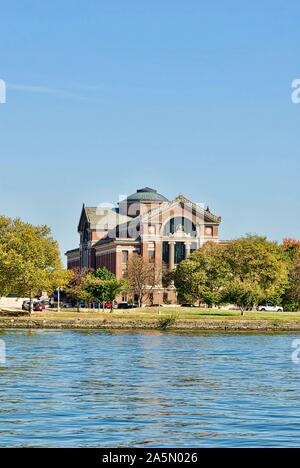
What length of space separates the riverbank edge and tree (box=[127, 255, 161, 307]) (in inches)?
1465

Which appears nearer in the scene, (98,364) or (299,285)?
(98,364)

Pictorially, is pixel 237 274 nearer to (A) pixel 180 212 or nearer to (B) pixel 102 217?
(A) pixel 180 212

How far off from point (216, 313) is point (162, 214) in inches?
1532

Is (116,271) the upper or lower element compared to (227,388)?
upper

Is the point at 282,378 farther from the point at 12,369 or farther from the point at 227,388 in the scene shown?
the point at 12,369

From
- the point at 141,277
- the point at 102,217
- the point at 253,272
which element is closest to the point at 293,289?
the point at 253,272

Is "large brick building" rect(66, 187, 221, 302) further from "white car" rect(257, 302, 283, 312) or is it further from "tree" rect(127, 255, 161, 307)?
"white car" rect(257, 302, 283, 312)

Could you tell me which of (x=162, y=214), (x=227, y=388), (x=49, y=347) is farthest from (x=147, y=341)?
(x=162, y=214)

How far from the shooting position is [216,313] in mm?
124188

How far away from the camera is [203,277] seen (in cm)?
13388

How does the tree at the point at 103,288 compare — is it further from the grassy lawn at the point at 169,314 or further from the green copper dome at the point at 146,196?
the green copper dome at the point at 146,196

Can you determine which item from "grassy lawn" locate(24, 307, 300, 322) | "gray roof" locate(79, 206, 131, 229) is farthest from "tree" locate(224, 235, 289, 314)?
"gray roof" locate(79, 206, 131, 229)

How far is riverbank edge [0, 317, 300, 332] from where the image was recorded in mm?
108062
